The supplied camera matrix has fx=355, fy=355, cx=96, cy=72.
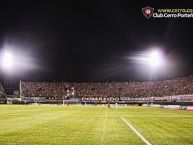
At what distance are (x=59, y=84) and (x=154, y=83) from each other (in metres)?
43.3

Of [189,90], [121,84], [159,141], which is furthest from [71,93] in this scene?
[159,141]

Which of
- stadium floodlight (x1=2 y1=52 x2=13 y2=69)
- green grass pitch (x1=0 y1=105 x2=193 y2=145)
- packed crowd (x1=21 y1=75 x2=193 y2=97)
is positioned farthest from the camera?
packed crowd (x1=21 y1=75 x2=193 y2=97)

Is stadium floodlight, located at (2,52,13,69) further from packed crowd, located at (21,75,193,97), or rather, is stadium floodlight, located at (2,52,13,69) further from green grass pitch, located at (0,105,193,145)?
green grass pitch, located at (0,105,193,145)

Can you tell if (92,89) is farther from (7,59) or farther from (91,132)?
(91,132)

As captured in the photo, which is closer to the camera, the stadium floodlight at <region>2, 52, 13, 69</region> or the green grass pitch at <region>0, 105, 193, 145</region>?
the green grass pitch at <region>0, 105, 193, 145</region>

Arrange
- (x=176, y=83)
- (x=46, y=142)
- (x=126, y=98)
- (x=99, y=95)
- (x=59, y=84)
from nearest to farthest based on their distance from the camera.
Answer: (x=46, y=142) → (x=176, y=83) → (x=126, y=98) → (x=99, y=95) → (x=59, y=84)

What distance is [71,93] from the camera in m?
150

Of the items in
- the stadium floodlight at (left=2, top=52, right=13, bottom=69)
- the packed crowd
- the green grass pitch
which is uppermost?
the stadium floodlight at (left=2, top=52, right=13, bottom=69)

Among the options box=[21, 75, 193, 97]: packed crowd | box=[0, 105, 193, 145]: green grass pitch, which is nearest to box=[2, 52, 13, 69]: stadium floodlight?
box=[21, 75, 193, 97]: packed crowd

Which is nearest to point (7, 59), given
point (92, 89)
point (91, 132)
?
point (92, 89)

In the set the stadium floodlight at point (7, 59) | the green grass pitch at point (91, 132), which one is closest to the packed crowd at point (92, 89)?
the stadium floodlight at point (7, 59)

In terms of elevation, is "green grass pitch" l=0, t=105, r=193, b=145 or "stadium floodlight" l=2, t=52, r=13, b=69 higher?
"stadium floodlight" l=2, t=52, r=13, b=69

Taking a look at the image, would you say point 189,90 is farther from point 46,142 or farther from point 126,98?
point 46,142

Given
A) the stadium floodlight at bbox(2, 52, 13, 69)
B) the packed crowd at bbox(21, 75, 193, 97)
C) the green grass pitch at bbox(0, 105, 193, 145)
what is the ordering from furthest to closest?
the packed crowd at bbox(21, 75, 193, 97) < the stadium floodlight at bbox(2, 52, 13, 69) < the green grass pitch at bbox(0, 105, 193, 145)
